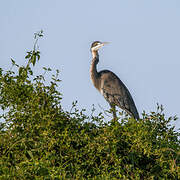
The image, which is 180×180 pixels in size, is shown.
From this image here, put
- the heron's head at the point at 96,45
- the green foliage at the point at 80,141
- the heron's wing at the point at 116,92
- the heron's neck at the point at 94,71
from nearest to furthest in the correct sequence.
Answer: the green foliage at the point at 80,141
the heron's wing at the point at 116,92
the heron's neck at the point at 94,71
the heron's head at the point at 96,45

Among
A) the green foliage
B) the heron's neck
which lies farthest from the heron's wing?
the green foliage

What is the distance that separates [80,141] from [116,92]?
6.31 metres

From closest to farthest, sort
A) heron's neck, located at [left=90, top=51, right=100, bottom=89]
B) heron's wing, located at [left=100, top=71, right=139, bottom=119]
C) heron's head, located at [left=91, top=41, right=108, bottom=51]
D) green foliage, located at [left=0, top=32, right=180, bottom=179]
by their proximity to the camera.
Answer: green foliage, located at [left=0, top=32, right=180, bottom=179]
heron's wing, located at [left=100, top=71, right=139, bottom=119]
heron's neck, located at [left=90, top=51, right=100, bottom=89]
heron's head, located at [left=91, top=41, right=108, bottom=51]

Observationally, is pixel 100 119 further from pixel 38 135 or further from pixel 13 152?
pixel 13 152

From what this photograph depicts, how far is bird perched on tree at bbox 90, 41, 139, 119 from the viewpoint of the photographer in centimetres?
1126

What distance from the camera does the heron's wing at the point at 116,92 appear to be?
11250 mm

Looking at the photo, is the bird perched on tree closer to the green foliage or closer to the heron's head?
the heron's head

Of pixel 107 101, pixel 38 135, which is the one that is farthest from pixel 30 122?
pixel 107 101

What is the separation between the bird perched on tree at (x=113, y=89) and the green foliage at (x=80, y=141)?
540 centimetres

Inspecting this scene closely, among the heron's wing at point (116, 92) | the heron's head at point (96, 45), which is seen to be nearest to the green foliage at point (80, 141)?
the heron's wing at point (116, 92)

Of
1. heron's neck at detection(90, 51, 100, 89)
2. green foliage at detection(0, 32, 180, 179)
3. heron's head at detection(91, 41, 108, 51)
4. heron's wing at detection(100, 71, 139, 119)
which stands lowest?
green foliage at detection(0, 32, 180, 179)

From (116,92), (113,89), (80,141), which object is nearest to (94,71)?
(113,89)

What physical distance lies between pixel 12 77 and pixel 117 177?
199cm

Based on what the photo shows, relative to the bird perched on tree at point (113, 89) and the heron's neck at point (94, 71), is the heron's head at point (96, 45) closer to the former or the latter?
the heron's neck at point (94, 71)
